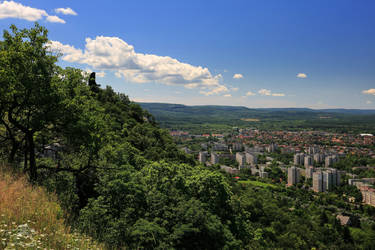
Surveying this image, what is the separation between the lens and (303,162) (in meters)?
89.1

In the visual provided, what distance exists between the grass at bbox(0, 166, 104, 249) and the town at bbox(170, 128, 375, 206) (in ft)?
195

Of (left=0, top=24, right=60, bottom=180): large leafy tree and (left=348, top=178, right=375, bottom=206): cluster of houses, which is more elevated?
(left=0, top=24, right=60, bottom=180): large leafy tree

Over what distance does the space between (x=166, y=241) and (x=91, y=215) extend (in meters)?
2.37

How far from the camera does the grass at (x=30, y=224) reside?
12.0ft

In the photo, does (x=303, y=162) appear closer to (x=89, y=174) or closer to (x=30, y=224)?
(x=89, y=174)

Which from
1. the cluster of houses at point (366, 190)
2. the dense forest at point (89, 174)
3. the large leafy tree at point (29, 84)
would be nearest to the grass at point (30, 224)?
the dense forest at point (89, 174)

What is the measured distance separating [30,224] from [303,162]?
98127 mm

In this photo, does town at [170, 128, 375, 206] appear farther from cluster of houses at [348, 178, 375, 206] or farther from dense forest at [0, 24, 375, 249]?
dense forest at [0, 24, 375, 249]

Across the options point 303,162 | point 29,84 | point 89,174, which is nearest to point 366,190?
point 303,162

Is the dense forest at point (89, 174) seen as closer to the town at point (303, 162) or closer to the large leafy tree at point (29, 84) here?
the large leafy tree at point (29, 84)

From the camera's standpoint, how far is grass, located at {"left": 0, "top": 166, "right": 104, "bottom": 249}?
145 inches

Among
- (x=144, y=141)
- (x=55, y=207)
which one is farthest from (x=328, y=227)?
(x=55, y=207)

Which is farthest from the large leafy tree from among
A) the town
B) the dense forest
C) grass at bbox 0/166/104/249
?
the town

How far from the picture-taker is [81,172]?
10344mm
